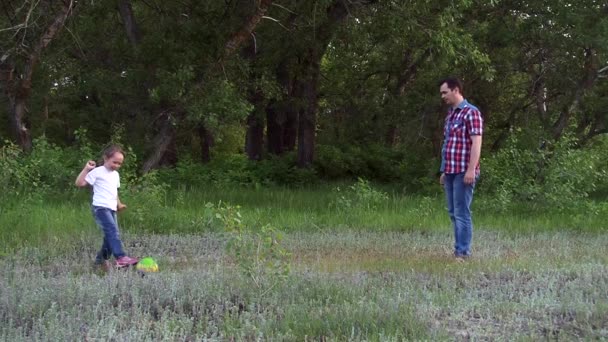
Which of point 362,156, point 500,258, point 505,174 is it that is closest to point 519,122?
point 362,156

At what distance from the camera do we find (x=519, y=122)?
1881 centimetres

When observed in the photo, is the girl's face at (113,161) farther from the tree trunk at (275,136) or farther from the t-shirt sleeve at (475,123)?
the tree trunk at (275,136)

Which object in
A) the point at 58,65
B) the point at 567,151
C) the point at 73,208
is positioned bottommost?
the point at 73,208

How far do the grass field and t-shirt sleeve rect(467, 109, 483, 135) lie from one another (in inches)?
54.3

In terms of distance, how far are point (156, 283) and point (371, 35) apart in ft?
39.2

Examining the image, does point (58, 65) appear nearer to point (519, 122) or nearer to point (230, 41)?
point (230, 41)

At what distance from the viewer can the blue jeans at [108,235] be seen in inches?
259

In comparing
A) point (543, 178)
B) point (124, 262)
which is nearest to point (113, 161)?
point (124, 262)

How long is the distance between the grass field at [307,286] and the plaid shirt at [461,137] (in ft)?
3.37

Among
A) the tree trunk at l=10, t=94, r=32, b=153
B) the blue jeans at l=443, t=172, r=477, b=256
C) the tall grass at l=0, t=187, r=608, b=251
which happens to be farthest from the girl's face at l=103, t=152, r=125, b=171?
the tree trunk at l=10, t=94, r=32, b=153

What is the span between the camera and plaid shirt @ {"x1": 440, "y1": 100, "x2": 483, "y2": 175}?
7.02 meters

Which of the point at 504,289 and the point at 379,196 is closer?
the point at 504,289

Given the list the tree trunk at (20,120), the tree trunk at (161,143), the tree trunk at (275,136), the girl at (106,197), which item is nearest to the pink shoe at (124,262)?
the girl at (106,197)

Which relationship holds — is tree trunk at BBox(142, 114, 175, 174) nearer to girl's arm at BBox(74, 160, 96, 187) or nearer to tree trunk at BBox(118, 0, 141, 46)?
tree trunk at BBox(118, 0, 141, 46)
